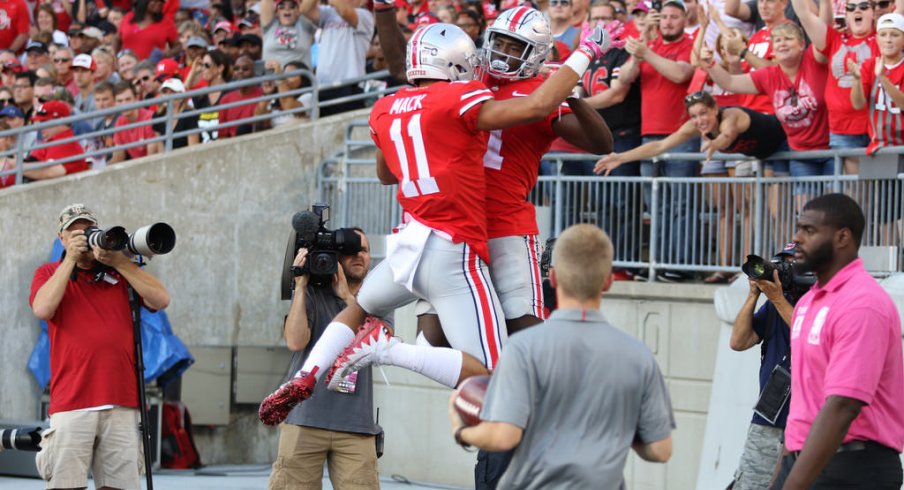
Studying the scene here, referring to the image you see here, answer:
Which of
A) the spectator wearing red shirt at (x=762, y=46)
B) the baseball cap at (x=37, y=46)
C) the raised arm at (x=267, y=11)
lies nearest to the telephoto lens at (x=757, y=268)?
the spectator wearing red shirt at (x=762, y=46)

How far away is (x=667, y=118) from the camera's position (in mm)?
12062

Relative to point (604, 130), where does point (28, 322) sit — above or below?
below

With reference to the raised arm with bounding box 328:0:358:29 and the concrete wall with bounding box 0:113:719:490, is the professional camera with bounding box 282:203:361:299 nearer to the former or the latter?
the concrete wall with bounding box 0:113:719:490

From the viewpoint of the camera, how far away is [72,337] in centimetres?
899

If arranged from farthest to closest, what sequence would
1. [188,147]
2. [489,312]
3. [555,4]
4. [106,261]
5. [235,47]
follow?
[235,47], [188,147], [555,4], [106,261], [489,312]

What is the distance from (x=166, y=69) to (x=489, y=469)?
1014cm

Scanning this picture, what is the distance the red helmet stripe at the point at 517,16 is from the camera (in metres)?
6.97

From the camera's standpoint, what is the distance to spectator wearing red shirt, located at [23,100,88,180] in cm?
1429

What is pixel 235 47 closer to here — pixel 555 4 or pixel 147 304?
pixel 555 4

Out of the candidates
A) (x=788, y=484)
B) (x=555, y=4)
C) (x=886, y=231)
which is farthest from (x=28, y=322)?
(x=788, y=484)

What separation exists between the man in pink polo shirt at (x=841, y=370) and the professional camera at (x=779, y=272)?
1398 millimetres

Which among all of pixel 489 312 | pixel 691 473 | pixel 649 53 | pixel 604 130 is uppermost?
pixel 649 53

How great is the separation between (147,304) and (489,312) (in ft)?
9.87

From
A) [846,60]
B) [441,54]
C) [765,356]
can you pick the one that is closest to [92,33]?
[846,60]
